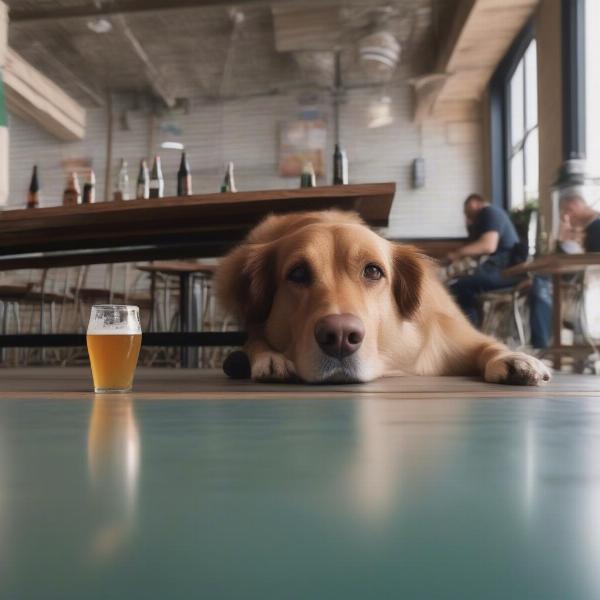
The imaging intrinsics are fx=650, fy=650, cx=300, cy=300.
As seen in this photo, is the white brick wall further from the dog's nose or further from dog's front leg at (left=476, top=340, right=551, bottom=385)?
the dog's nose

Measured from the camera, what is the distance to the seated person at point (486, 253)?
4836 mm

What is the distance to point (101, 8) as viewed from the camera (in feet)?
22.9

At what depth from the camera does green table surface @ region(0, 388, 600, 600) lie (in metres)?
0.25

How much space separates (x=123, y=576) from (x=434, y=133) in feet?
32.7

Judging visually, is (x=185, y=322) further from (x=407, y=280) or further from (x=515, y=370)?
(x=515, y=370)

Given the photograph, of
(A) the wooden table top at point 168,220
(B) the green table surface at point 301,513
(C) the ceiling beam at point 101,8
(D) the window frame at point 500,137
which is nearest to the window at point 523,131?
(D) the window frame at point 500,137

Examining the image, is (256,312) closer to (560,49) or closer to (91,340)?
(91,340)

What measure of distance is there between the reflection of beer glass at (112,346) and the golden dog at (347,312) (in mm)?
351

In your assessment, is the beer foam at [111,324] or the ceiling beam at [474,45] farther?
the ceiling beam at [474,45]

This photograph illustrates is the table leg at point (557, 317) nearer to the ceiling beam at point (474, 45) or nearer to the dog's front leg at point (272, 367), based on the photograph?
the dog's front leg at point (272, 367)

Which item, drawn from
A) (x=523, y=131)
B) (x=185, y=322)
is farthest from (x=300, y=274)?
(x=523, y=131)

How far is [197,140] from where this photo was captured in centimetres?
995

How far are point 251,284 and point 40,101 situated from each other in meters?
7.71

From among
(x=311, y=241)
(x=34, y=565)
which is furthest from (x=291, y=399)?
(x=34, y=565)
